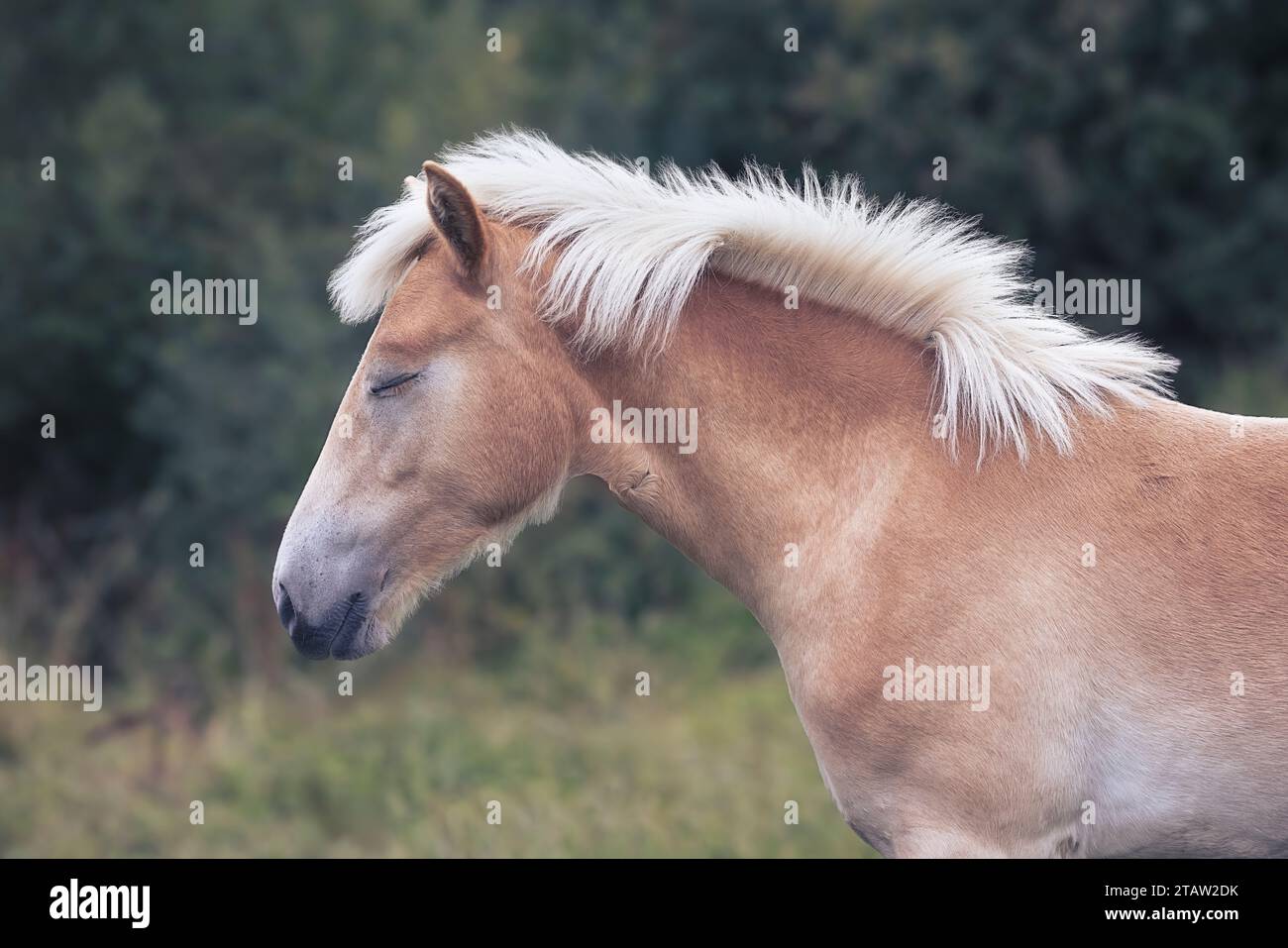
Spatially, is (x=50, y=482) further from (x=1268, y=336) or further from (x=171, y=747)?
(x=1268, y=336)

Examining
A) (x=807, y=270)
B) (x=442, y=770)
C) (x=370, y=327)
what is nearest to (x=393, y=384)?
(x=807, y=270)

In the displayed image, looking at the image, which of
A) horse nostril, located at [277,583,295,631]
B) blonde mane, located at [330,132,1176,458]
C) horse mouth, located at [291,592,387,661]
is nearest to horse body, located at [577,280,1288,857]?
blonde mane, located at [330,132,1176,458]

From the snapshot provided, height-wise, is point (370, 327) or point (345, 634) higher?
point (370, 327)

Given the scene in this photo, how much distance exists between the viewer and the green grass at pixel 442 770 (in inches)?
262

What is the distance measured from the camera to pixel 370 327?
1044 cm

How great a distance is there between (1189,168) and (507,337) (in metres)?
9.64

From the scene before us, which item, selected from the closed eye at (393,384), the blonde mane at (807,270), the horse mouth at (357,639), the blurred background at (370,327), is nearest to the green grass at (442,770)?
the blurred background at (370,327)

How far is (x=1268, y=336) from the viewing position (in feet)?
36.1

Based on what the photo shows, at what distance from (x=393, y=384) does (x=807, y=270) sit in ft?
3.86

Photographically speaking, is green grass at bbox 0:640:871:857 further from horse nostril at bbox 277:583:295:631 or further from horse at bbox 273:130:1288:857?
horse at bbox 273:130:1288:857

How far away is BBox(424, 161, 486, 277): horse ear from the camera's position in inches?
120

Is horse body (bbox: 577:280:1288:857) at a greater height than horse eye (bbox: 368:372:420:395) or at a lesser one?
lesser

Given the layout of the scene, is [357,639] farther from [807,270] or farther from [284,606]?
[807,270]
